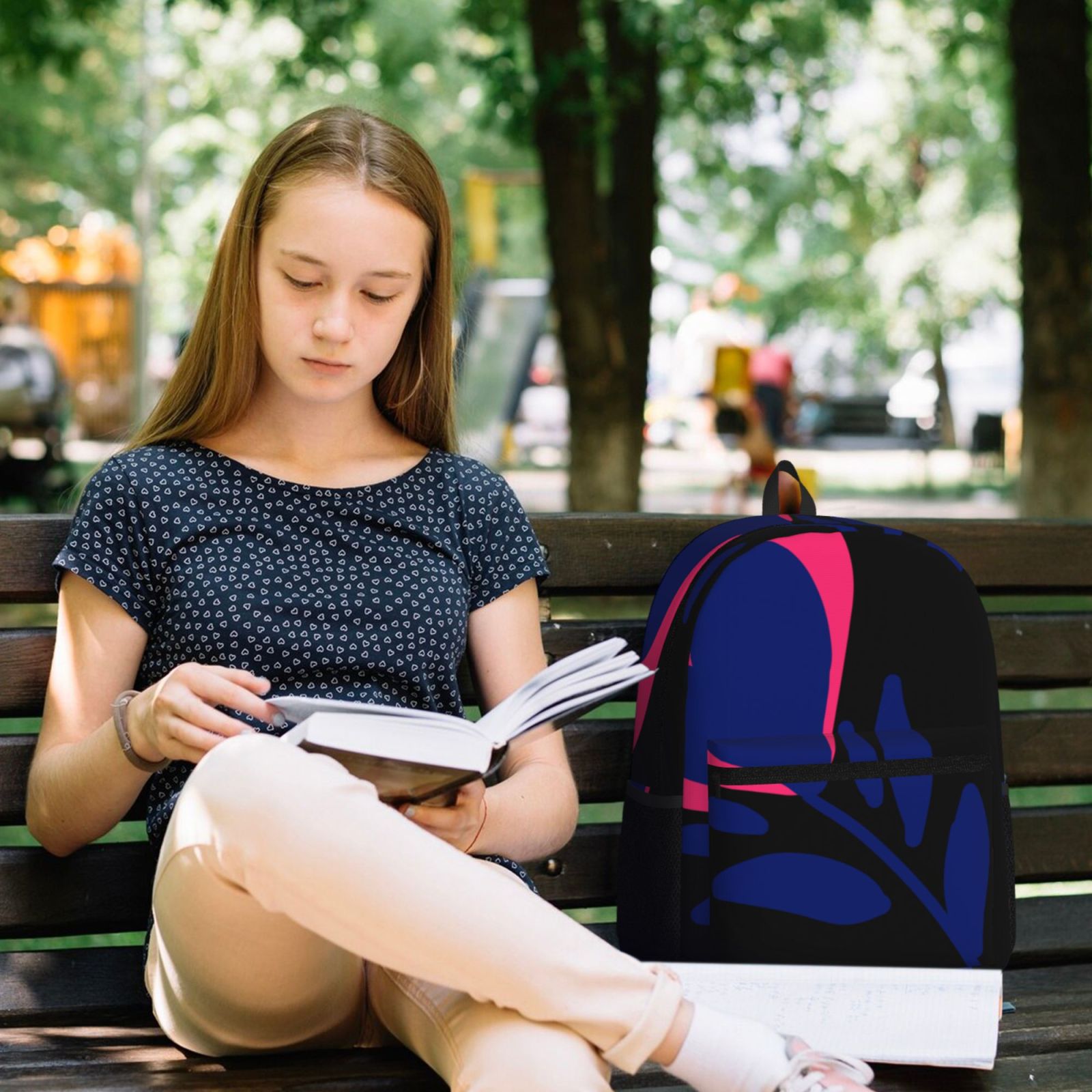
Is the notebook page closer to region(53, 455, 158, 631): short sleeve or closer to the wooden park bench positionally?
the wooden park bench

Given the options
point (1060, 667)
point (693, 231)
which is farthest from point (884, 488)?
point (693, 231)

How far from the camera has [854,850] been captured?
250 centimetres

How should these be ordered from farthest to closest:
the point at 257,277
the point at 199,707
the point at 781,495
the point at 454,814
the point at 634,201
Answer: the point at 634,201, the point at 781,495, the point at 257,277, the point at 454,814, the point at 199,707

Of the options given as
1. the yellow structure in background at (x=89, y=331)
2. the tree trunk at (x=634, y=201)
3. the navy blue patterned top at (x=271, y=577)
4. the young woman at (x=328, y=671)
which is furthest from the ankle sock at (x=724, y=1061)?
the yellow structure in background at (x=89, y=331)

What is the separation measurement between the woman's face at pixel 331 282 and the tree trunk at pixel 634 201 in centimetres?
665

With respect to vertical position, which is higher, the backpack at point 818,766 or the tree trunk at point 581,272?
the tree trunk at point 581,272

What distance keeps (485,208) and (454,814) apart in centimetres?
1539

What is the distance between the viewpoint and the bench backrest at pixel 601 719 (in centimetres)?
254

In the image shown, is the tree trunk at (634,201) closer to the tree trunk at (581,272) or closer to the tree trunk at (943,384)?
the tree trunk at (581,272)

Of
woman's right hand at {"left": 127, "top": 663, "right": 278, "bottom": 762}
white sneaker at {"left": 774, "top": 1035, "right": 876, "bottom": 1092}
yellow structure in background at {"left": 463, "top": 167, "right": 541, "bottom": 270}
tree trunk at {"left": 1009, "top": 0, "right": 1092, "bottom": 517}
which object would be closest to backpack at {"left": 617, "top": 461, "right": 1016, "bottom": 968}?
white sneaker at {"left": 774, "top": 1035, "right": 876, "bottom": 1092}

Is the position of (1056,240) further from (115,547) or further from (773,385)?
(773,385)

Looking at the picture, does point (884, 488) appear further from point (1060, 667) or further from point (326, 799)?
point (326, 799)

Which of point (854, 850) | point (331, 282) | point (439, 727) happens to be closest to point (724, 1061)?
point (439, 727)

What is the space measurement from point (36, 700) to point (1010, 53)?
659 cm
